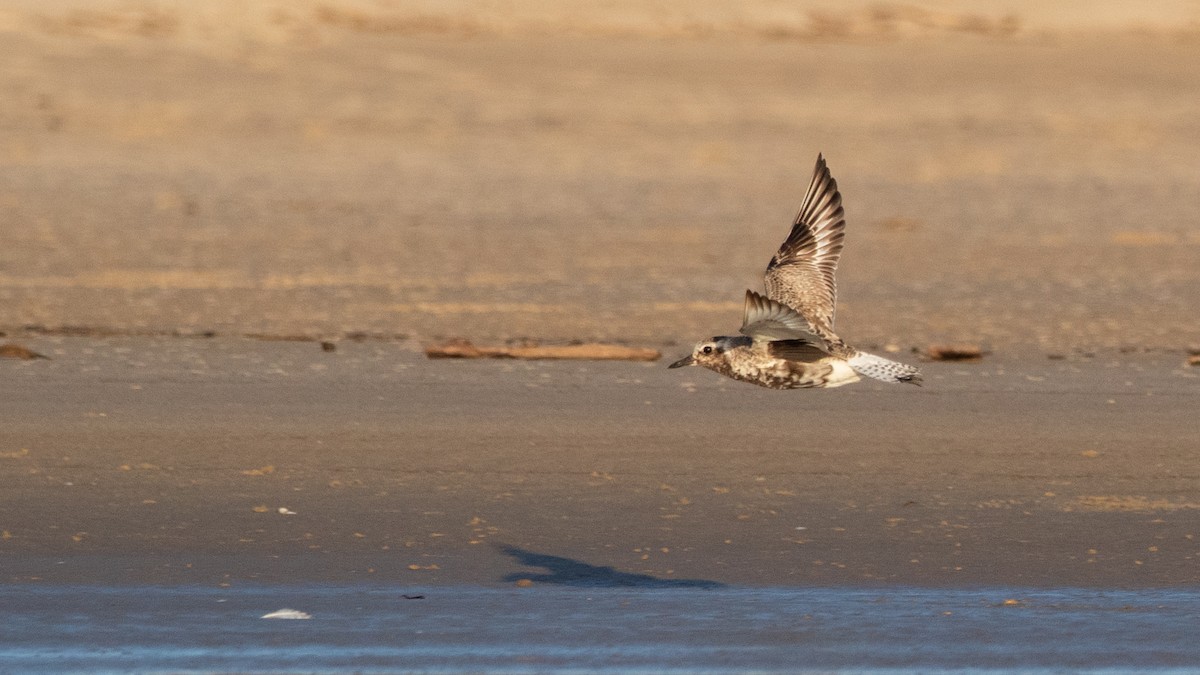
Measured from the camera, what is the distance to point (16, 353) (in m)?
10.7

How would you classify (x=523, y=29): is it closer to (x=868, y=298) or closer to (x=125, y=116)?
(x=125, y=116)

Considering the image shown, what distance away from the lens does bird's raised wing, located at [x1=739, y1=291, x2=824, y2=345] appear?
24.9 feet

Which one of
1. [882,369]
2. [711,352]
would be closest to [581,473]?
[711,352]

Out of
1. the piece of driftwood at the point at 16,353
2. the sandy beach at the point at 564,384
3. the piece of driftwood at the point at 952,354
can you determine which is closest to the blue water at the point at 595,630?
the sandy beach at the point at 564,384

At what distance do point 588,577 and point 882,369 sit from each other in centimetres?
146

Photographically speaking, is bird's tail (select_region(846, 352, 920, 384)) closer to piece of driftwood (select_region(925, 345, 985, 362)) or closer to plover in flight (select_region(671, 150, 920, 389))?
plover in flight (select_region(671, 150, 920, 389))

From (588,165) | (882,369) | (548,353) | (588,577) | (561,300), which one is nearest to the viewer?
(588,577)

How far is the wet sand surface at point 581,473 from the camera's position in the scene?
7090 mm

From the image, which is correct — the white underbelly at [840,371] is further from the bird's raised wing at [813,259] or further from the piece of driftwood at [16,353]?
the piece of driftwood at [16,353]

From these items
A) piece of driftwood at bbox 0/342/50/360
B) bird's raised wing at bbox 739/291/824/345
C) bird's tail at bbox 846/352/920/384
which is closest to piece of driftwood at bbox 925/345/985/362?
bird's tail at bbox 846/352/920/384

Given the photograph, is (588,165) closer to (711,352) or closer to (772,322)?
(711,352)

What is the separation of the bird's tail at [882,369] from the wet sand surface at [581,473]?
1.58ft

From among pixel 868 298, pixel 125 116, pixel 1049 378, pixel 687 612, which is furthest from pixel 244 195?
pixel 687 612

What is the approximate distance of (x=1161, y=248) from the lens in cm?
1636
